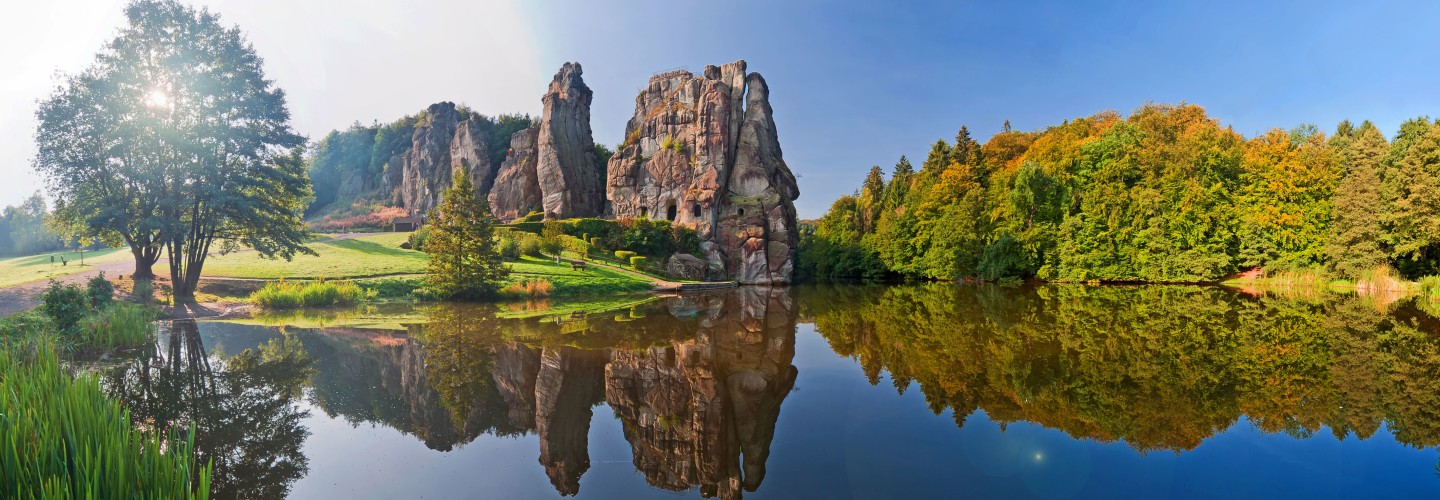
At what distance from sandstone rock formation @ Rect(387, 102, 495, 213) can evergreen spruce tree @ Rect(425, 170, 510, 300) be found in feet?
117

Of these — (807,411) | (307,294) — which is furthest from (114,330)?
(807,411)

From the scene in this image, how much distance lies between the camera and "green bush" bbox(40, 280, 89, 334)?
1045cm

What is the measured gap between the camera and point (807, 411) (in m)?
6.93

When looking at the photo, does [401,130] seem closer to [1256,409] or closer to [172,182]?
[172,182]

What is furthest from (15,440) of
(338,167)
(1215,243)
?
(338,167)

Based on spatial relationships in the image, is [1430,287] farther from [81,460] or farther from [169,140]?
[169,140]

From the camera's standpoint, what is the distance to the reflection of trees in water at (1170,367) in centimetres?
603

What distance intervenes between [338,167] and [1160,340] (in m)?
78.7

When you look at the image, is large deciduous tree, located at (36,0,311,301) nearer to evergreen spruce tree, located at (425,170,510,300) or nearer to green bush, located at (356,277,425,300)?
green bush, located at (356,277,425,300)

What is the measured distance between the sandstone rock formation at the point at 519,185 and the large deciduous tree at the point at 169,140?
3025cm

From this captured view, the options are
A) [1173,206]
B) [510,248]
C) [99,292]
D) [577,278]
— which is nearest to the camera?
[99,292]

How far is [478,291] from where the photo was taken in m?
20.9

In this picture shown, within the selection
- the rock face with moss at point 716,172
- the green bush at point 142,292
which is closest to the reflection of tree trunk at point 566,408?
the green bush at point 142,292

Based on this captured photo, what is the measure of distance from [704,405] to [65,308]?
1381cm
